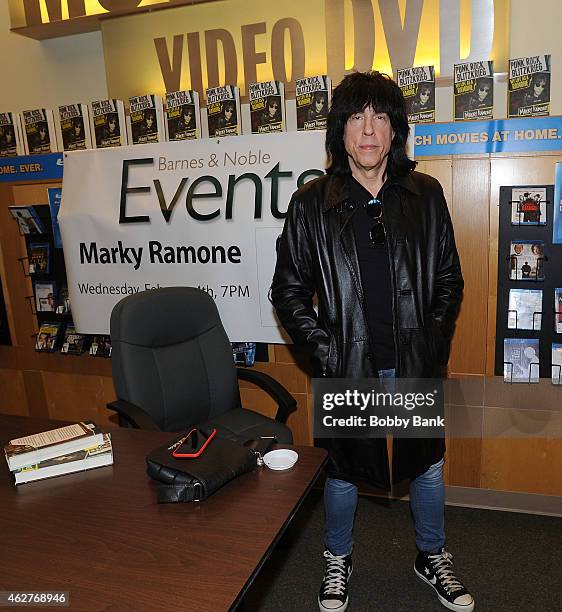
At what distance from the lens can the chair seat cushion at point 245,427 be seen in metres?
2.03

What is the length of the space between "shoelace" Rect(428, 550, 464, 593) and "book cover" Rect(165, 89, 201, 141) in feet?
6.71

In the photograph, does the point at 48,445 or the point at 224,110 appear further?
the point at 224,110

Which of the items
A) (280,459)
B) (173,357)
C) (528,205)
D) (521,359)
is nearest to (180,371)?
(173,357)

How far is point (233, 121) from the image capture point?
2465mm

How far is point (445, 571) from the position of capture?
6.21ft

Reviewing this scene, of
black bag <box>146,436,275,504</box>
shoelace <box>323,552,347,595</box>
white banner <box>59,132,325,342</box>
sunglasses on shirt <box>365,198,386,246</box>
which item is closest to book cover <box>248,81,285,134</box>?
white banner <box>59,132,325,342</box>

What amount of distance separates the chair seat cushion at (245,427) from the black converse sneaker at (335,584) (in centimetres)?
44

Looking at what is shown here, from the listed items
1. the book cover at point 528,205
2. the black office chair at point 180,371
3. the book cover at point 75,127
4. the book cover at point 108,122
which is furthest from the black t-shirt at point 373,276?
the book cover at point 75,127

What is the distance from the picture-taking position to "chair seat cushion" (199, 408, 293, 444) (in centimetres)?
203

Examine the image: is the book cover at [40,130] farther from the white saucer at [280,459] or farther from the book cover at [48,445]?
the white saucer at [280,459]

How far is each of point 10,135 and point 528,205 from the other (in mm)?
2572

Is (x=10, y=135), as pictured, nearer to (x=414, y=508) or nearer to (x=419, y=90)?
(x=419, y=90)

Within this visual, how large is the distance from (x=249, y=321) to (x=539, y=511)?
1.56 metres

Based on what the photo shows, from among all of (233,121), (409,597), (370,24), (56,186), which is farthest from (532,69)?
(56,186)
